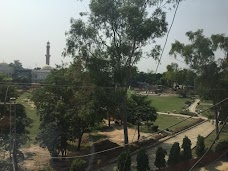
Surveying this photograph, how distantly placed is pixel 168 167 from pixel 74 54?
7.80 meters

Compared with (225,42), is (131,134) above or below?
below

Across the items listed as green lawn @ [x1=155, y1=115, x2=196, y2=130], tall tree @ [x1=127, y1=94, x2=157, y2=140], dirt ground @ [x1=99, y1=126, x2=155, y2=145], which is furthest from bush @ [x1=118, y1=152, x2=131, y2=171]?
green lawn @ [x1=155, y1=115, x2=196, y2=130]

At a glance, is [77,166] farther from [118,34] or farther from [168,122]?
[168,122]

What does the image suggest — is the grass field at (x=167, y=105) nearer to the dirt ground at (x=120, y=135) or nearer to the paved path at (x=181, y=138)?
the paved path at (x=181, y=138)

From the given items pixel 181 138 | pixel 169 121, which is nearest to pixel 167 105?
pixel 169 121

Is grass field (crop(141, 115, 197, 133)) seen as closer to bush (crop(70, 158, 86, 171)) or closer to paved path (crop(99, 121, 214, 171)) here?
paved path (crop(99, 121, 214, 171))

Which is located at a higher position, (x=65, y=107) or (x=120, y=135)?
(x=65, y=107)

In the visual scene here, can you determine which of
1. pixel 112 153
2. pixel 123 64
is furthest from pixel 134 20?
pixel 112 153

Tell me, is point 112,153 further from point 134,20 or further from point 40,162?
point 134,20

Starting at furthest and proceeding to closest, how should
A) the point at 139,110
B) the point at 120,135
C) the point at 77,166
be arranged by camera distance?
1. the point at 120,135
2. the point at 139,110
3. the point at 77,166

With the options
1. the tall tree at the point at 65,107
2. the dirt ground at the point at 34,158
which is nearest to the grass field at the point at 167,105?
the tall tree at the point at 65,107

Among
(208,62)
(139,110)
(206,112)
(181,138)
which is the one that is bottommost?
(181,138)

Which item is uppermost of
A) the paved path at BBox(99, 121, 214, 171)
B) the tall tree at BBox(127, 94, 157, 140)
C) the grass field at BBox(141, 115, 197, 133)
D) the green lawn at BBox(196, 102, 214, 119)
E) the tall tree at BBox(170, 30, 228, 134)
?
the tall tree at BBox(170, 30, 228, 134)

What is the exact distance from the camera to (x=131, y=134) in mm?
22953
